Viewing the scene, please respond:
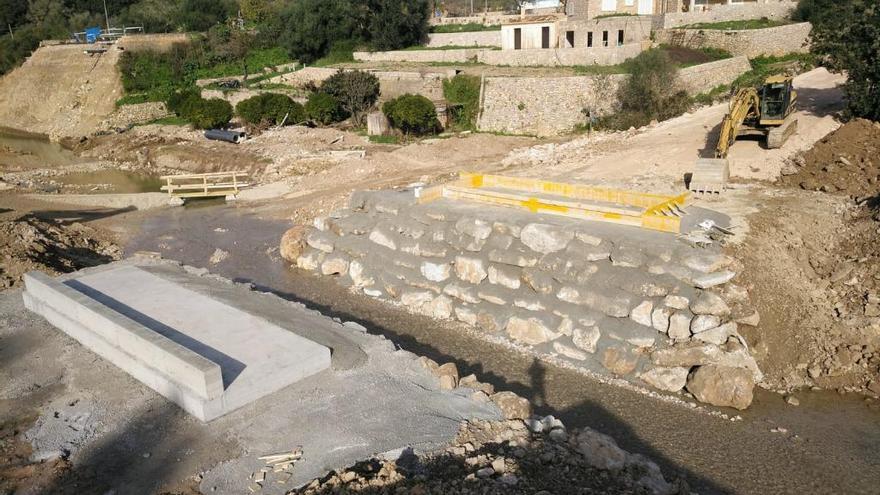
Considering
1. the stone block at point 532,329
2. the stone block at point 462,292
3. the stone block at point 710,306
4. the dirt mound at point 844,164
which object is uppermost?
the dirt mound at point 844,164

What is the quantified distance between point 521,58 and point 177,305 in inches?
1017

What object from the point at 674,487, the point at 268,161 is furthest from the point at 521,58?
the point at 674,487

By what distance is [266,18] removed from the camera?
52.8 meters

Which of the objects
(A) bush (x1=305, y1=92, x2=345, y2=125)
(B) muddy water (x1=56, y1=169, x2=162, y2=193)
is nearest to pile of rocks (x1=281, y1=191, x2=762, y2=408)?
(B) muddy water (x1=56, y1=169, x2=162, y2=193)

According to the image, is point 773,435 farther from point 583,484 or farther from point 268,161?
point 268,161

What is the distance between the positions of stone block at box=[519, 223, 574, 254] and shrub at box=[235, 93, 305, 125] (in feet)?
71.9

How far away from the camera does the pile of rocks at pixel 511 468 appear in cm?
636

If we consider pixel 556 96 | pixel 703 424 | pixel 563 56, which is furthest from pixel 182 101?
pixel 703 424

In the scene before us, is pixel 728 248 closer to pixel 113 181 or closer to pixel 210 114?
pixel 113 181

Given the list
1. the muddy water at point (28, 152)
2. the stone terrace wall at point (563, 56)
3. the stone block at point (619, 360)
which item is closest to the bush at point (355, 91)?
the stone terrace wall at point (563, 56)

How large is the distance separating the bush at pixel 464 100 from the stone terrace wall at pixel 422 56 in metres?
4.69

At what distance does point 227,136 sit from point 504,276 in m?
22.4

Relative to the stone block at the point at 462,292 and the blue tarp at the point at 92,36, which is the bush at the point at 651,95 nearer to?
the stone block at the point at 462,292

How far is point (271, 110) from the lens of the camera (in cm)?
3162
